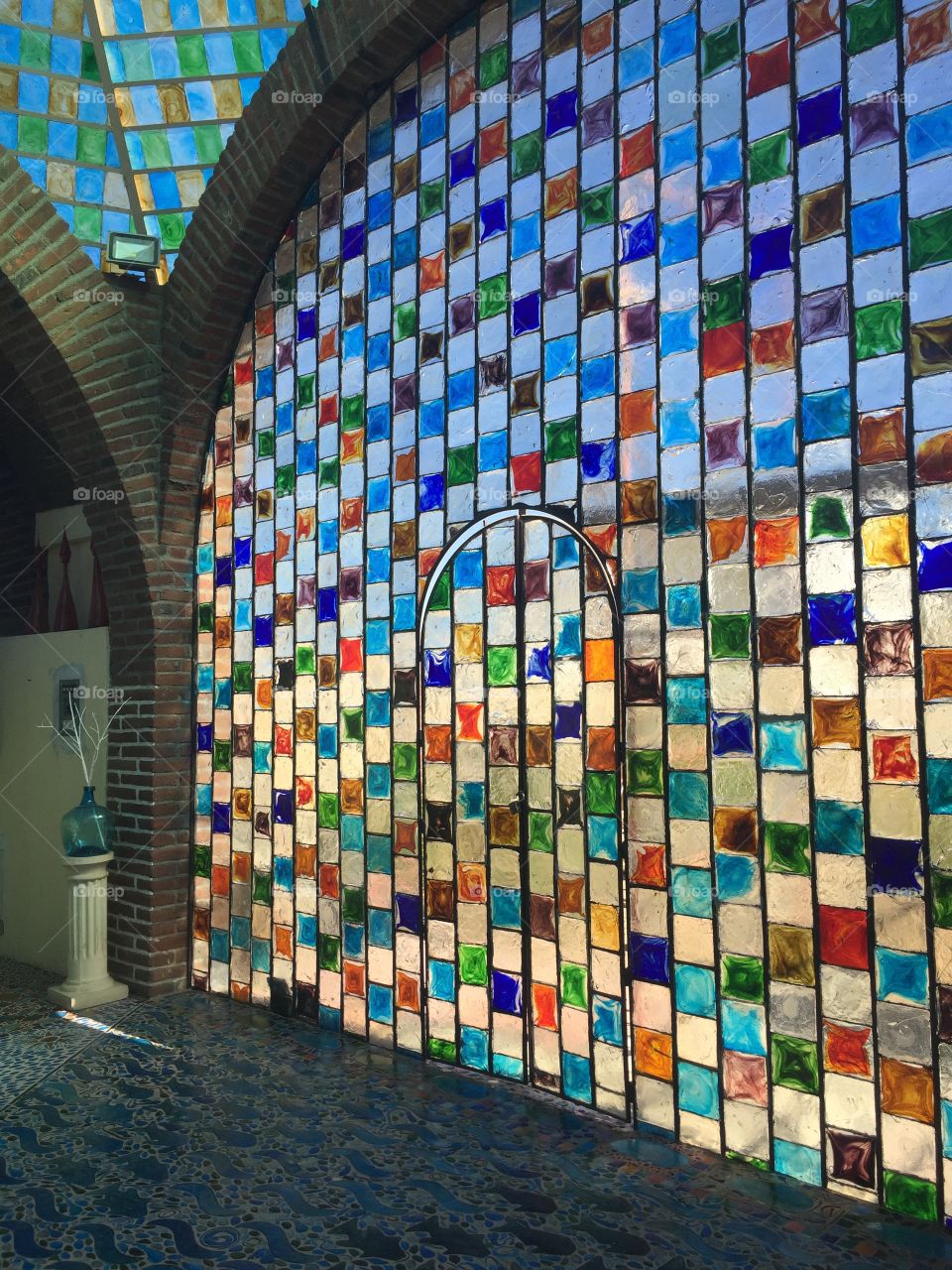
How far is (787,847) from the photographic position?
298cm

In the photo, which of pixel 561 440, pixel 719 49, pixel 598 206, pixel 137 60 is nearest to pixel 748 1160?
pixel 561 440

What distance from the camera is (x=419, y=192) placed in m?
4.15

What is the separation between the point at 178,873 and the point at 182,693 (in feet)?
2.87

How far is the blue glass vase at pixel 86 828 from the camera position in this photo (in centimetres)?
494

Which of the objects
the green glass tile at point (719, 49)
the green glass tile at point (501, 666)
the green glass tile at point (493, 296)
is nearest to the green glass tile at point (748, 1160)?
the green glass tile at point (501, 666)

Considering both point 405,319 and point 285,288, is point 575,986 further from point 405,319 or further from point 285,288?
point 285,288

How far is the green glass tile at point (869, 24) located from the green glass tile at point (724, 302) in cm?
69

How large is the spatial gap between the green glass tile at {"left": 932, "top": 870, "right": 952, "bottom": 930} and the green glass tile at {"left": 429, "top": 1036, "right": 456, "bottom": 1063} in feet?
6.34

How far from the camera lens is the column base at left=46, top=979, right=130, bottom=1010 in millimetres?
4797

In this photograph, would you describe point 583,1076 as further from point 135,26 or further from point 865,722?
point 135,26

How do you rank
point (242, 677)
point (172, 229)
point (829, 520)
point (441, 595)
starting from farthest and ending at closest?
point (172, 229) < point (242, 677) < point (441, 595) < point (829, 520)

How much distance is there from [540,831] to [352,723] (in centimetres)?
106

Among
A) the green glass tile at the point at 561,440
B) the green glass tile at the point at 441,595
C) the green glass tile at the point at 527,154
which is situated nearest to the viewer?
the green glass tile at the point at 561,440

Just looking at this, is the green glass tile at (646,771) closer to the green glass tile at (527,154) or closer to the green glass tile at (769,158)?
the green glass tile at (769,158)
